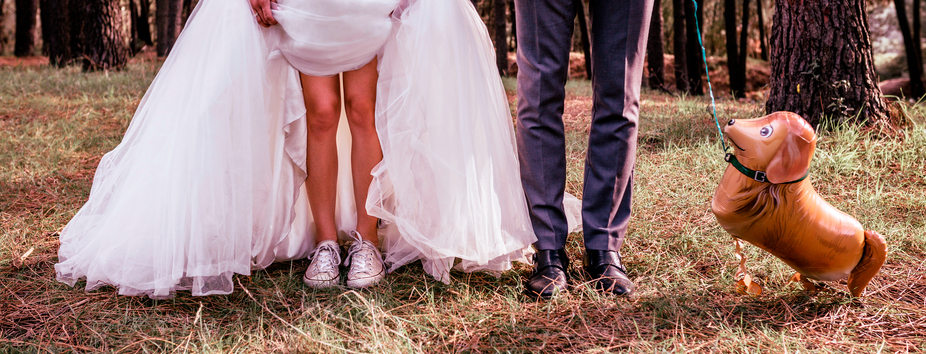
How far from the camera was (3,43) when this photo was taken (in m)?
16.2

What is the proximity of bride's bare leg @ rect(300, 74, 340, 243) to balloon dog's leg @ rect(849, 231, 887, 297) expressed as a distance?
64.3 inches

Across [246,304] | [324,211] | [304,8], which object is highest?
[304,8]

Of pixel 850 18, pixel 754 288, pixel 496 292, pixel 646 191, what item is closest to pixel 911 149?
pixel 850 18

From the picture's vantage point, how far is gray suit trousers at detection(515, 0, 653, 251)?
179 centimetres

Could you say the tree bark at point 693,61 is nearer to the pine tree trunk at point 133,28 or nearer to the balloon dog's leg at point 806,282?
the balloon dog's leg at point 806,282

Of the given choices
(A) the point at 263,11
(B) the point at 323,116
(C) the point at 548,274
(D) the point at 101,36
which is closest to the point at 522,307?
(C) the point at 548,274

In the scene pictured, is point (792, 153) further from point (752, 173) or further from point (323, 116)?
point (323, 116)

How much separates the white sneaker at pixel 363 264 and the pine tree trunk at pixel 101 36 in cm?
591

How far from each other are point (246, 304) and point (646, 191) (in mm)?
1919

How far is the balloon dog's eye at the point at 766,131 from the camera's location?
4.69ft

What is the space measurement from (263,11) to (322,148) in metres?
0.48

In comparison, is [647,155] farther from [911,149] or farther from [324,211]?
[324,211]

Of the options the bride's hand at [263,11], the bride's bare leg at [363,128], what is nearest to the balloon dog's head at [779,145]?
the bride's bare leg at [363,128]

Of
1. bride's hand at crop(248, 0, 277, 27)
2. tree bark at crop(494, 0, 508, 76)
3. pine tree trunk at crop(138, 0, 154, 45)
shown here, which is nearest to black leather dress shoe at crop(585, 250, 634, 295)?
bride's hand at crop(248, 0, 277, 27)
